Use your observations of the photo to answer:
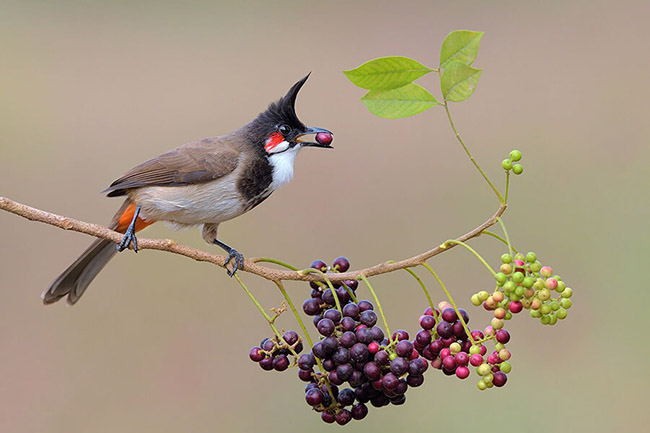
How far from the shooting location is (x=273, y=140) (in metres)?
2.81

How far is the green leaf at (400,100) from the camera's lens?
1.54m

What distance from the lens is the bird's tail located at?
267cm

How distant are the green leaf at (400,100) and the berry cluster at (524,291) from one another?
1.13 ft

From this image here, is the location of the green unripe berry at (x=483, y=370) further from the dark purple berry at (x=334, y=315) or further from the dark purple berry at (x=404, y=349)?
the dark purple berry at (x=334, y=315)

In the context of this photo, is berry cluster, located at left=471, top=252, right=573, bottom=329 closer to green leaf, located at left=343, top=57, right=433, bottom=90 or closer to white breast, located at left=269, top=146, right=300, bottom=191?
green leaf, located at left=343, top=57, right=433, bottom=90

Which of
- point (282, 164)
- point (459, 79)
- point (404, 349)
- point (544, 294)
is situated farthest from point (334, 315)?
point (282, 164)

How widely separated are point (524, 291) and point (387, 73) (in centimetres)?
50

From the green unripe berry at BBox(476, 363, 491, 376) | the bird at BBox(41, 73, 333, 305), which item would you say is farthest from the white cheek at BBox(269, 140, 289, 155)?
the green unripe berry at BBox(476, 363, 491, 376)

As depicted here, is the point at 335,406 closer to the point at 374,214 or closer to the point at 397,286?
the point at 397,286

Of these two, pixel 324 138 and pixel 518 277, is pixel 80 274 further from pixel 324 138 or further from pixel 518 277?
pixel 518 277

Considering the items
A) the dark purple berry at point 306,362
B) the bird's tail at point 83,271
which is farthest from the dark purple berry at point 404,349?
the bird's tail at point 83,271

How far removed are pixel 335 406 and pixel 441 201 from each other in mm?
3770

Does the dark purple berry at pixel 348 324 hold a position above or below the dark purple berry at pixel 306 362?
above

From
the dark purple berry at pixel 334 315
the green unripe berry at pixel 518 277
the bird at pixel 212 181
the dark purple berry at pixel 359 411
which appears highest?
the bird at pixel 212 181
